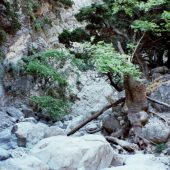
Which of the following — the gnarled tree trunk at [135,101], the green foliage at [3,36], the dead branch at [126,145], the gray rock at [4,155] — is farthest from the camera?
the green foliage at [3,36]

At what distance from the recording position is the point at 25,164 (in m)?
5.38

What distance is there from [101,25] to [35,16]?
590 cm

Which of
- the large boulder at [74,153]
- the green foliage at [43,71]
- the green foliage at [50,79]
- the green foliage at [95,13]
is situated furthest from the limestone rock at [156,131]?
the green foliage at [43,71]

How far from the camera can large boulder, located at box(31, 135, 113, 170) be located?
230 inches

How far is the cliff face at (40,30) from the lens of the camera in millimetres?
13828

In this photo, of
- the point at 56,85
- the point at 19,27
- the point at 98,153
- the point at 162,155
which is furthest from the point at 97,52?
the point at 19,27

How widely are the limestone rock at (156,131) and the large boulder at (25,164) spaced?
3.35m

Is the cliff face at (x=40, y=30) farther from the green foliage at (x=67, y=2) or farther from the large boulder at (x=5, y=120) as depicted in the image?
the large boulder at (x=5, y=120)

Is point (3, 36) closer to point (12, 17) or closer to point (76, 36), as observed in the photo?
point (12, 17)

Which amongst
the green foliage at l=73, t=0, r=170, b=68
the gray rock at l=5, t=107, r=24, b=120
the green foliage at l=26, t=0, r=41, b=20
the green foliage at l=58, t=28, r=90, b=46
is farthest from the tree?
the green foliage at l=26, t=0, r=41, b=20

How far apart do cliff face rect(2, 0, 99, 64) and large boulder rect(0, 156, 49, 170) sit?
26.3ft

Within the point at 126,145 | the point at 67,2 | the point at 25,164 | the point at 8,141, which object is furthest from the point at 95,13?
the point at 67,2

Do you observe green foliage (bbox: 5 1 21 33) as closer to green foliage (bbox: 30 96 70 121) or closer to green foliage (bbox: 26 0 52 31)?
green foliage (bbox: 26 0 52 31)

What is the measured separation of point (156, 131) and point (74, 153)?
9.49ft
